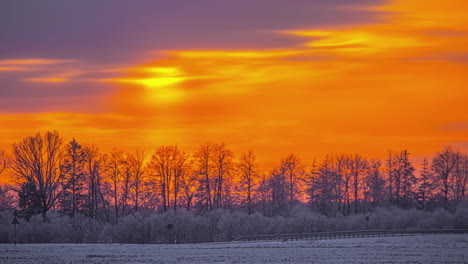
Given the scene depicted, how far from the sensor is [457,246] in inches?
3142

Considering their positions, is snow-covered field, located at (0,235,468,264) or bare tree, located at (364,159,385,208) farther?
bare tree, located at (364,159,385,208)

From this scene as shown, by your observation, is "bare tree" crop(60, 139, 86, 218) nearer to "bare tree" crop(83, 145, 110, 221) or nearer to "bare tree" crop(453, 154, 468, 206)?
"bare tree" crop(83, 145, 110, 221)

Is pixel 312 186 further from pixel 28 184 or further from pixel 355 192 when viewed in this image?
pixel 28 184

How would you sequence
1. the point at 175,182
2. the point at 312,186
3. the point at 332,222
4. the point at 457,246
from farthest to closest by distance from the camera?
the point at 312,186, the point at 175,182, the point at 332,222, the point at 457,246

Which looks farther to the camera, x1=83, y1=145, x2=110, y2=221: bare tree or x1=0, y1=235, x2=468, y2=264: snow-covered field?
x1=83, y1=145, x2=110, y2=221: bare tree

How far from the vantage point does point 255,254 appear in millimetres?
67250

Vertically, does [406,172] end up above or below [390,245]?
above

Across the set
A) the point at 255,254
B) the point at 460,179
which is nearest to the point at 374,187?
the point at 460,179

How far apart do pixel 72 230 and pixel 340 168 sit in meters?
63.9

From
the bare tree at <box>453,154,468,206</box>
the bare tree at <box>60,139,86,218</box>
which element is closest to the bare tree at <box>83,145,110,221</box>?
the bare tree at <box>60,139,86,218</box>

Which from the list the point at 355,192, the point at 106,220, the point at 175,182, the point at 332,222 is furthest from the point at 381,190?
the point at 106,220

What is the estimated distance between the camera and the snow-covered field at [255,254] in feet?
195

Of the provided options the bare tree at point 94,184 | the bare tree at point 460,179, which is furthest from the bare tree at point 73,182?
the bare tree at point 460,179

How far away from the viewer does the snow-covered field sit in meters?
59.5
